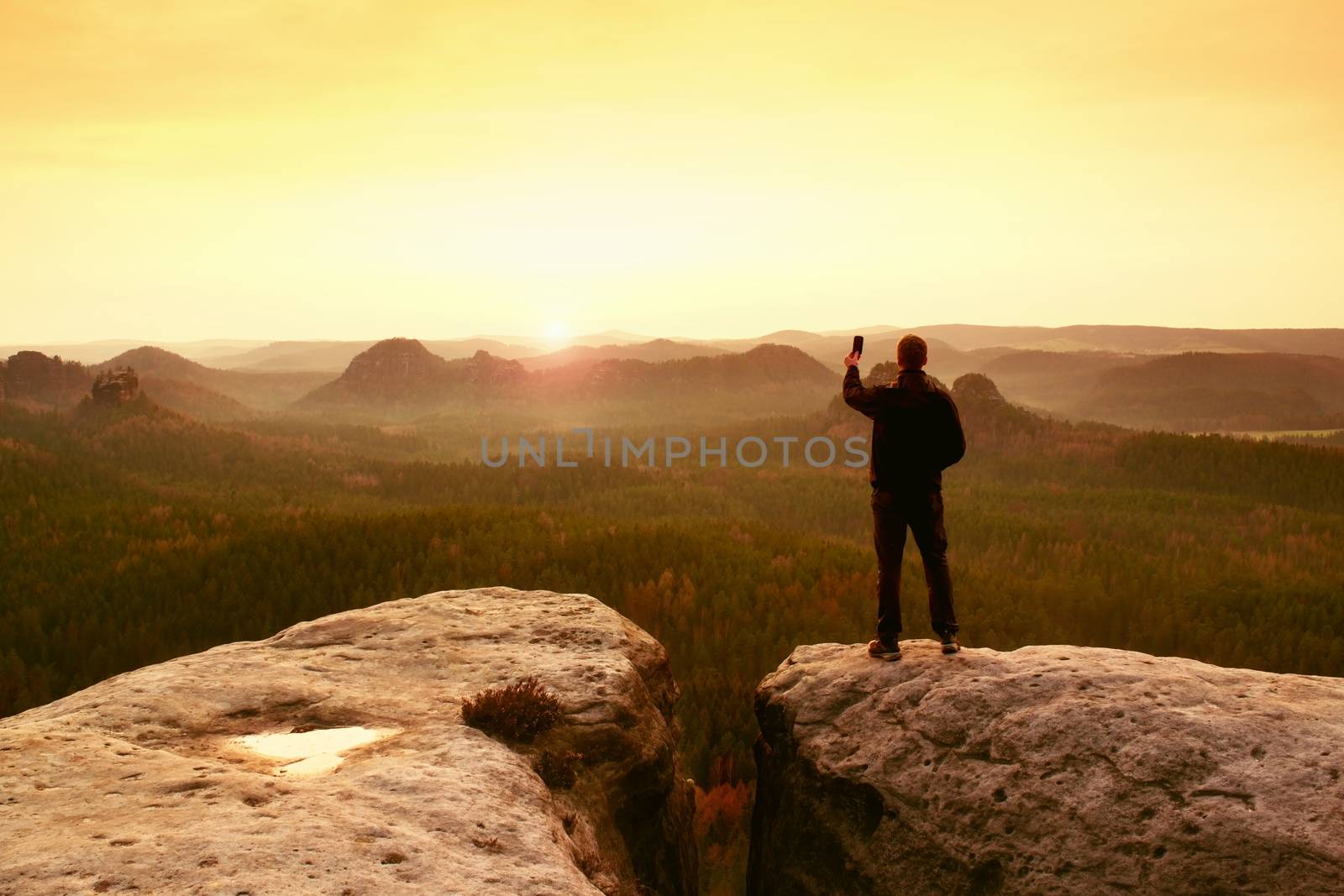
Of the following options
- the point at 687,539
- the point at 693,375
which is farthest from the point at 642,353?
the point at 687,539

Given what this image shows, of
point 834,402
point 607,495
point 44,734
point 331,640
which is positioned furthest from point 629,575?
point 834,402

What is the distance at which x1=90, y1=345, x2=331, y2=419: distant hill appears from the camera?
221 ft

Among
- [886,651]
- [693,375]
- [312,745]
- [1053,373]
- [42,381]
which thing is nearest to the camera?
[312,745]

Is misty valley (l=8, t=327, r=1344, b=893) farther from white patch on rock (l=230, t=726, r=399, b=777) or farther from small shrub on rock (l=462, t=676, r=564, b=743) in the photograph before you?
white patch on rock (l=230, t=726, r=399, b=777)

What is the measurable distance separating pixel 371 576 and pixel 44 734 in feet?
33.9

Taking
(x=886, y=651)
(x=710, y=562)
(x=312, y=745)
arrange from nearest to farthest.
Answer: (x=312, y=745), (x=886, y=651), (x=710, y=562)

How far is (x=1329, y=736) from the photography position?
5.56 metres

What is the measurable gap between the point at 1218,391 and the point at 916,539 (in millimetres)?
82292

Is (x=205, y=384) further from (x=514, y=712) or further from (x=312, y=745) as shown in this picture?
(x=514, y=712)

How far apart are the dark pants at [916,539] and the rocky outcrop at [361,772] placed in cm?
250

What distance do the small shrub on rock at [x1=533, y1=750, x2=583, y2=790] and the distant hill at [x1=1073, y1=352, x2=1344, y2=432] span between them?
226 ft

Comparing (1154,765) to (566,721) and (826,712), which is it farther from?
(566,721)

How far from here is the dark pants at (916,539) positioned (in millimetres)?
7277

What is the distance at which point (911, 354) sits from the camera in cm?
719
